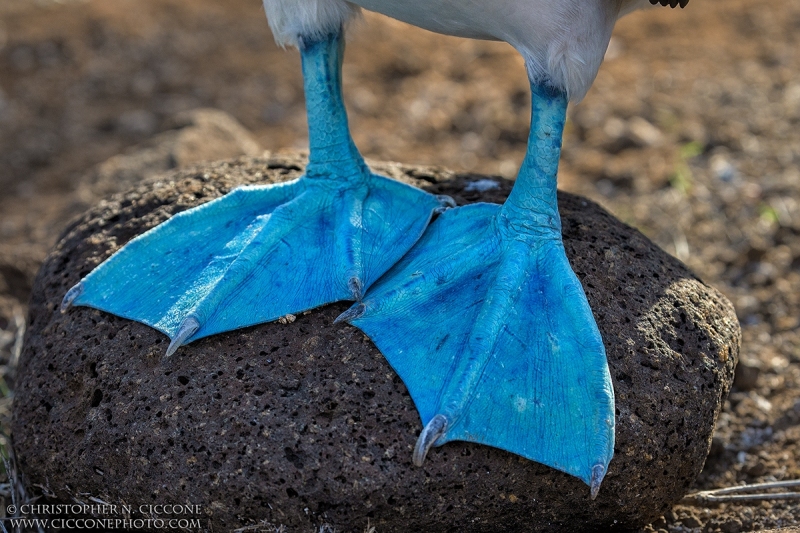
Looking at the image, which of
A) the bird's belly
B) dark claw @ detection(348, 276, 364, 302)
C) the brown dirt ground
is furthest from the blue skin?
the brown dirt ground

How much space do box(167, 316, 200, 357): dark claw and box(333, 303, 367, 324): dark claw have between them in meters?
0.36

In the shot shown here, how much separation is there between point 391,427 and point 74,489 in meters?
0.87

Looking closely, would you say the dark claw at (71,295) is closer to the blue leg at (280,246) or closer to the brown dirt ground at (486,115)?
the blue leg at (280,246)

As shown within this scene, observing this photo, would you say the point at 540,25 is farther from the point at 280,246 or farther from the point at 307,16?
the point at 280,246

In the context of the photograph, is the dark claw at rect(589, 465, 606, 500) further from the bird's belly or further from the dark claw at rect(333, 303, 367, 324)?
the bird's belly

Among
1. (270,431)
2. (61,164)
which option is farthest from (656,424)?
(61,164)

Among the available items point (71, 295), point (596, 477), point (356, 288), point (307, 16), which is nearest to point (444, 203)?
point (356, 288)

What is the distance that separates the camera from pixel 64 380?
2281mm

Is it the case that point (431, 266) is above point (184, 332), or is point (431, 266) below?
above

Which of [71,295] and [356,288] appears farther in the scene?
[71,295]

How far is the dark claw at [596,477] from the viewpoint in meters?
1.94

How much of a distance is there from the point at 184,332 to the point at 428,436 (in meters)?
0.69

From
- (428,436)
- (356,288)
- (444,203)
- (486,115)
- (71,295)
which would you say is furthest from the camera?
(486,115)

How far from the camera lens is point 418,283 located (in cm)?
226
